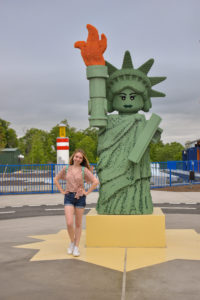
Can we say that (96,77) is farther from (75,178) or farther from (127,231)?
(127,231)

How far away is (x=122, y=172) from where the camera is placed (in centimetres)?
564

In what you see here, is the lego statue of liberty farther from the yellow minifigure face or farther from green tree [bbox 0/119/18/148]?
green tree [bbox 0/119/18/148]

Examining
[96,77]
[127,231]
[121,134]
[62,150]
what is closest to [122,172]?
[121,134]

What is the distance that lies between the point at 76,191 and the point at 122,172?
112 centimetres

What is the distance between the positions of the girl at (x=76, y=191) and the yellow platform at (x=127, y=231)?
1.82 feet

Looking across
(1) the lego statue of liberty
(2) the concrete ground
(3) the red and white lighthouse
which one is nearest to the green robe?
(1) the lego statue of liberty

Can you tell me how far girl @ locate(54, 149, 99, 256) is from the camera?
4797 mm

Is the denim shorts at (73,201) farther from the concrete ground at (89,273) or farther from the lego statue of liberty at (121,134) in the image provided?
the lego statue of liberty at (121,134)

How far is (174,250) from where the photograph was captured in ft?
16.9

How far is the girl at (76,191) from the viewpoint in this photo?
15.7 ft

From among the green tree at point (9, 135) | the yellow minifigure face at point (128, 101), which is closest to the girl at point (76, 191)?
the yellow minifigure face at point (128, 101)

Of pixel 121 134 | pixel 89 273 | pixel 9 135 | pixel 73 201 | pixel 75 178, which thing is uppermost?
pixel 9 135

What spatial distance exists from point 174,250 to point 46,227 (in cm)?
329

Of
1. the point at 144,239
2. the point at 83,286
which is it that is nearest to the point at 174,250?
the point at 144,239
